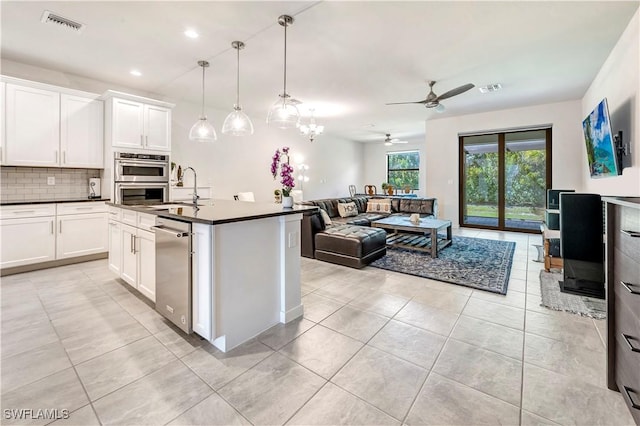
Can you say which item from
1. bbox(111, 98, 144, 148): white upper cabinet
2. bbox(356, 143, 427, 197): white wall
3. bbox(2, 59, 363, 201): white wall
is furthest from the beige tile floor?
bbox(356, 143, 427, 197): white wall

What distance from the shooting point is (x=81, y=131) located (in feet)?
13.9

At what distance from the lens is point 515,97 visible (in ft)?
18.5

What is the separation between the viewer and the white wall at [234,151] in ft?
14.6

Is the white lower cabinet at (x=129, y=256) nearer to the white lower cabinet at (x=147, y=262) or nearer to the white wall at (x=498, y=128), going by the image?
the white lower cabinet at (x=147, y=262)

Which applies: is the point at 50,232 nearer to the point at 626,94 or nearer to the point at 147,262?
the point at 147,262

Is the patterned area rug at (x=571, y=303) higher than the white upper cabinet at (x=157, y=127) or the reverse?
the reverse

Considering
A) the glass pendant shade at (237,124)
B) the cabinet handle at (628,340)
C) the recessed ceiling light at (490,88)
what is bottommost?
the cabinet handle at (628,340)

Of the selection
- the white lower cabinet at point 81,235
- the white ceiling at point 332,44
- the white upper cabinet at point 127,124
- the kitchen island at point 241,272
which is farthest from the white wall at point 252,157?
the kitchen island at point 241,272

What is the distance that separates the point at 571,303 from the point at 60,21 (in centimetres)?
602

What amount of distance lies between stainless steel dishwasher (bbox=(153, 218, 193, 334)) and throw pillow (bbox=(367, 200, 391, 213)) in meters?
5.60

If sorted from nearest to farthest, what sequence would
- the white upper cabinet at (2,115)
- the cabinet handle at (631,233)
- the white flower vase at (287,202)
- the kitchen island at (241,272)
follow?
1. the cabinet handle at (631,233)
2. the kitchen island at (241,272)
3. the white flower vase at (287,202)
4. the white upper cabinet at (2,115)

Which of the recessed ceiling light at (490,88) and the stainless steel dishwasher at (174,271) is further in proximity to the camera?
the recessed ceiling light at (490,88)

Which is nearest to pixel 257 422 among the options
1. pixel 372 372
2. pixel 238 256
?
pixel 372 372

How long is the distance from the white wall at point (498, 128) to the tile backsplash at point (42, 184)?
7504 mm
